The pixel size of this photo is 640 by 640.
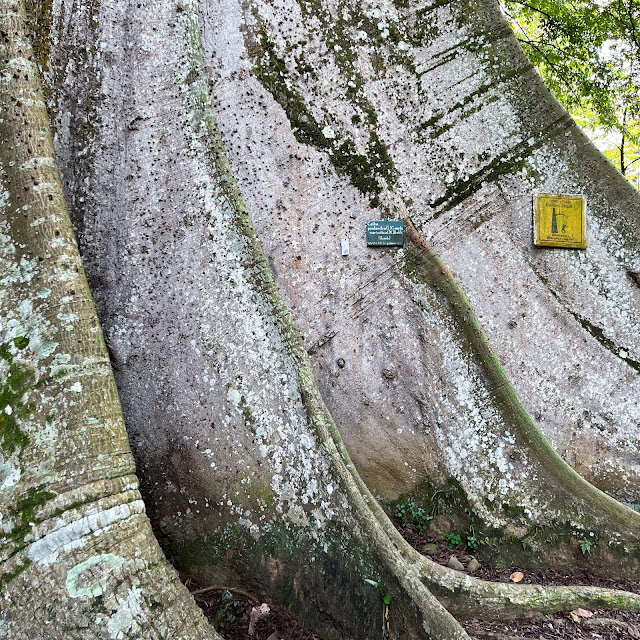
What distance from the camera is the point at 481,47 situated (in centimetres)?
431

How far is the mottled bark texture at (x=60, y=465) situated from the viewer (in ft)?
6.27

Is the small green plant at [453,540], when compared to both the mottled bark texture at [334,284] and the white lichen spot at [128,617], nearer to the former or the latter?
the mottled bark texture at [334,284]

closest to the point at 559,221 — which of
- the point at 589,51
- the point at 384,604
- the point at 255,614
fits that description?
the point at 384,604

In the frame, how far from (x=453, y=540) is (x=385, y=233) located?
6.24ft

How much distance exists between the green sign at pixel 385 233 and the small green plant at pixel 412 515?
161 centimetres

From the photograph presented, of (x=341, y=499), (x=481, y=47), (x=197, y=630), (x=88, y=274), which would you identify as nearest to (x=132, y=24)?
(x=88, y=274)

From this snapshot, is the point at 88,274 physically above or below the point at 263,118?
below

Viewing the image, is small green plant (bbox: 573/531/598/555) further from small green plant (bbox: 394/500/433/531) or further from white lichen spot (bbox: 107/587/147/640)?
white lichen spot (bbox: 107/587/147/640)

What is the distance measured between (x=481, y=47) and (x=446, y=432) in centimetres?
275

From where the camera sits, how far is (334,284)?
389cm

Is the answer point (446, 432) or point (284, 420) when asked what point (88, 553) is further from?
point (446, 432)

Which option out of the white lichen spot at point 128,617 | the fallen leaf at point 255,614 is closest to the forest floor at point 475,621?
the fallen leaf at point 255,614

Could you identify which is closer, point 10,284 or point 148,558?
point 148,558

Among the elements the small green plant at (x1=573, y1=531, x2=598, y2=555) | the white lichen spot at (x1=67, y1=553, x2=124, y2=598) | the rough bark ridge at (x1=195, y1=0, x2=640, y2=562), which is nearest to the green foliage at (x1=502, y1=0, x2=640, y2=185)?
the rough bark ridge at (x1=195, y1=0, x2=640, y2=562)
